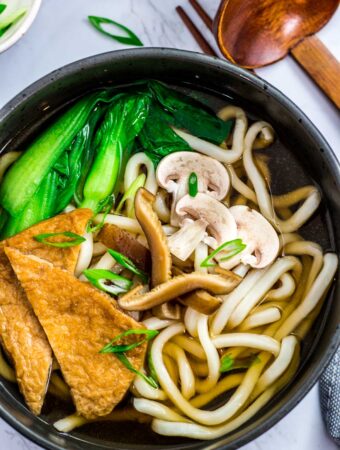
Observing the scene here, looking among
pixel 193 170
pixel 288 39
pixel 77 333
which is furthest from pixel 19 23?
pixel 77 333

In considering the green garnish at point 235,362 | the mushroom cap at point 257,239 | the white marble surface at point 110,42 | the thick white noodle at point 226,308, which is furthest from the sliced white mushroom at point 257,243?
the white marble surface at point 110,42

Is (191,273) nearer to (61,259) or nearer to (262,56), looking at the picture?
(61,259)

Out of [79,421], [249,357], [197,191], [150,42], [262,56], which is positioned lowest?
[249,357]

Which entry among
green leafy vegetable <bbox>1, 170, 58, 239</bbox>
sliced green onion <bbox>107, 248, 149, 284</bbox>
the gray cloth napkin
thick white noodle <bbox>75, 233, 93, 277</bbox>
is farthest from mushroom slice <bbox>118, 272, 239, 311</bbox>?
the gray cloth napkin

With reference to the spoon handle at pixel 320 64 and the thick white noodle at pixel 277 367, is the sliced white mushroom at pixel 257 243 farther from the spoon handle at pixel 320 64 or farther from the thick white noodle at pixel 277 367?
the spoon handle at pixel 320 64

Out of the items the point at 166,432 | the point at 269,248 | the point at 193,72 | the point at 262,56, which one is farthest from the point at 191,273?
the point at 262,56

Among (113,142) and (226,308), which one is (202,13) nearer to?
(113,142)

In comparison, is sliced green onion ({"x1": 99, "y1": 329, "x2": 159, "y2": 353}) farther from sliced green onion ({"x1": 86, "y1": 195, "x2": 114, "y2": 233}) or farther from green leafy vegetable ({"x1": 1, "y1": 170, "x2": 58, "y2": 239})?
green leafy vegetable ({"x1": 1, "y1": 170, "x2": 58, "y2": 239})
